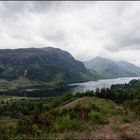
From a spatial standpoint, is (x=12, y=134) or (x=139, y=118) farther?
(x=139, y=118)

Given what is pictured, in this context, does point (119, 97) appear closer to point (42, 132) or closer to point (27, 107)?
point (27, 107)

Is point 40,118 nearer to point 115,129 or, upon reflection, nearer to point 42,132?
point 42,132

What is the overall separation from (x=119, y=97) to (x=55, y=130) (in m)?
124

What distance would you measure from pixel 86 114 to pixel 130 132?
5837 millimetres

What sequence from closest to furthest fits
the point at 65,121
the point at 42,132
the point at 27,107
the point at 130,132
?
the point at 130,132 < the point at 42,132 < the point at 65,121 < the point at 27,107

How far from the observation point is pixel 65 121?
15.7 m

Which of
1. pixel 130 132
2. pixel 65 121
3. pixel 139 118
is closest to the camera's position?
pixel 130 132

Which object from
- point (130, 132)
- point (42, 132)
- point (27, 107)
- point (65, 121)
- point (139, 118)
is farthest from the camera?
point (27, 107)

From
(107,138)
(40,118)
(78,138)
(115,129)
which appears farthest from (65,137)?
(40,118)

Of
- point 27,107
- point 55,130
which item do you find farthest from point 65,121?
point 27,107

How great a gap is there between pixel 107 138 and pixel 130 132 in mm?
1943

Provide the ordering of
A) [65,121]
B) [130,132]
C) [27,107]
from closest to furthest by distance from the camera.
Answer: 1. [130,132]
2. [65,121]
3. [27,107]

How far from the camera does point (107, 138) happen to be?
39.2 ft

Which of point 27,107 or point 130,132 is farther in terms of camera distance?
point 27,107
